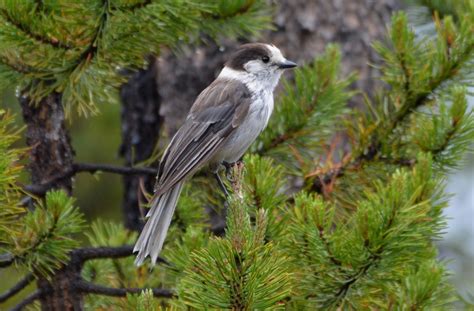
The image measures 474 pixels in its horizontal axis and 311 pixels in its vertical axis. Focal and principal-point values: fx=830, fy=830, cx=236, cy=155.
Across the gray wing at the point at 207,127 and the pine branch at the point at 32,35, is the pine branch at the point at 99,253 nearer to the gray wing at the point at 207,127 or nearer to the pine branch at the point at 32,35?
the gray wing at the point at 207,127

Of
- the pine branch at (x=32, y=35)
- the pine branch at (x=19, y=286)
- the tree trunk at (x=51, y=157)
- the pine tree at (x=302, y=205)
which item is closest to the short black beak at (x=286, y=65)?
the pine tree at (x=302, y=205)

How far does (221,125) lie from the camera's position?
4.44 metres

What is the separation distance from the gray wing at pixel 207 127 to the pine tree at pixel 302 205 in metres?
0.16

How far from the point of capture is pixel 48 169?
12.4 ft

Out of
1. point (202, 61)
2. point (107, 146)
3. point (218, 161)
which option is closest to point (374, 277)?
point (218, 161)

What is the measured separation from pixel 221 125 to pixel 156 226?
2.98 ft

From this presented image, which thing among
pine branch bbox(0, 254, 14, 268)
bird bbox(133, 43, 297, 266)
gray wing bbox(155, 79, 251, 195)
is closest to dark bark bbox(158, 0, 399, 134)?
bird bbox(133, 43, 297, 266)

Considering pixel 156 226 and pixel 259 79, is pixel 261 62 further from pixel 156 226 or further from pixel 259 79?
pixel 156 226

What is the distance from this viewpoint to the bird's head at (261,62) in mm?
4695


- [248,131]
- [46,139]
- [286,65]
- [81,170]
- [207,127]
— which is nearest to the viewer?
[46,139]

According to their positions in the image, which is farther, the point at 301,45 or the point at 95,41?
the point at 301,45

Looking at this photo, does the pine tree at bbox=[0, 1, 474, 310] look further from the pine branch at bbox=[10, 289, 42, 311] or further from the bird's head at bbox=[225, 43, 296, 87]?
the bird's head at bbox=[225, 43, 296, 87]

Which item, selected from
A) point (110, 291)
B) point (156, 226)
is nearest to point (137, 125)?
point (156, 226)

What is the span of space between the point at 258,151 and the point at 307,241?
1.18 metres
